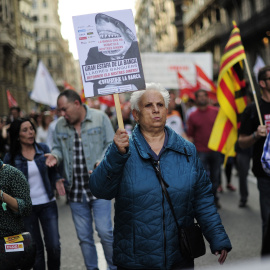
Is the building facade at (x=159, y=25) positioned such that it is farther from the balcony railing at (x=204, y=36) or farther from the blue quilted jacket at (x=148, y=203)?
the blue quilted jacket at (x=148, y=203)

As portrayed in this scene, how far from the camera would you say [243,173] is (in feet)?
24.3

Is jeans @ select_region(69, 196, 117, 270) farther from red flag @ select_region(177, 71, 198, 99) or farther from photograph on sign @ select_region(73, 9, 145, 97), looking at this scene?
red flag @ select_region(177, 71, 198, 99)

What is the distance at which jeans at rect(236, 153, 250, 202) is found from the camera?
7.35 metres

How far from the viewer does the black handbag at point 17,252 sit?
3168 millimetres

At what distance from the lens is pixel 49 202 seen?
4.23 m

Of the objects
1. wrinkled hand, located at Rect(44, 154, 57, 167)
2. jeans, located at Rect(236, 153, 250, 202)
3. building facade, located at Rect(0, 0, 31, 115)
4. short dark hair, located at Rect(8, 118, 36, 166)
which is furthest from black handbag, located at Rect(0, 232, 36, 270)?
building facade, located at Rect(0, 0, 31, 115)

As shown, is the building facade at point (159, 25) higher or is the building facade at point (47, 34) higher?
the building facade at point (47, 34)

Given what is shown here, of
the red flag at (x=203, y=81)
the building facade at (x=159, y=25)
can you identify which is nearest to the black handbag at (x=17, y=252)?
the red flag at (x=203, y=81)

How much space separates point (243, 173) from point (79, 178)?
3957 mm

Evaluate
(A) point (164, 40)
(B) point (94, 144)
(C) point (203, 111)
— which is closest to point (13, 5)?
(A) point (164, 40)

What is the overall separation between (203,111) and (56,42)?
314 ft

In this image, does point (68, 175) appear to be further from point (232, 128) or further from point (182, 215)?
point (232, 128)

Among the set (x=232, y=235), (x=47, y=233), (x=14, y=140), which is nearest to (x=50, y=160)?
(x=14, y=140)

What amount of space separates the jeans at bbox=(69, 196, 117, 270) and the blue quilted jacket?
1391 millimetres
